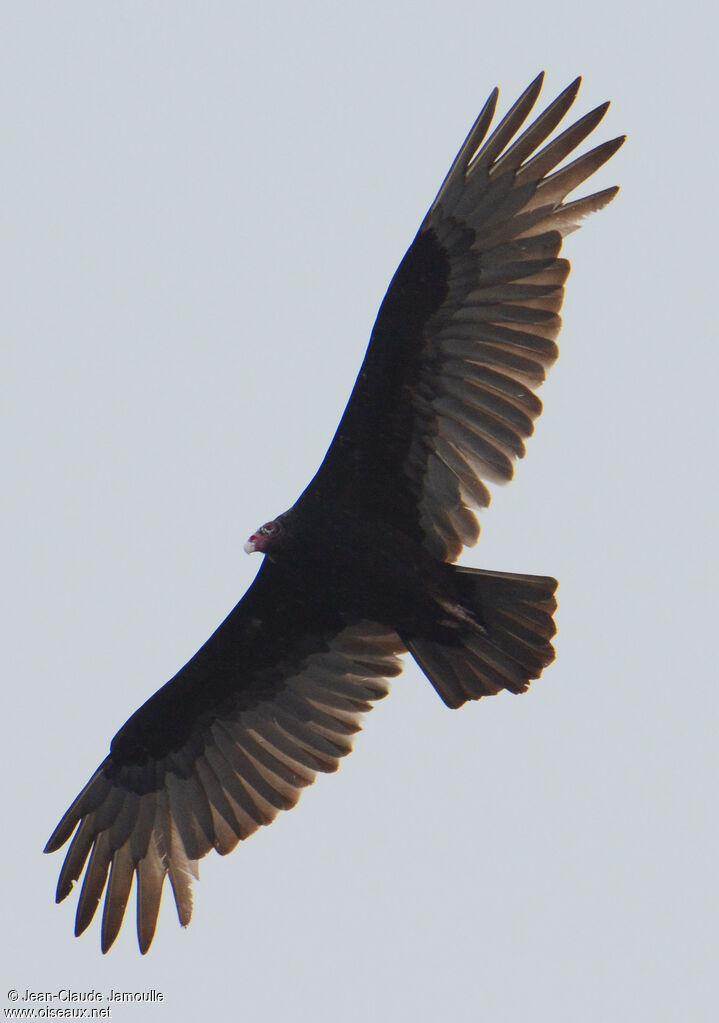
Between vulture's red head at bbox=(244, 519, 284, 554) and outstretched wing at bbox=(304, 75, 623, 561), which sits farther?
vulture's red head at bbox=(244, 519, 284, 554)

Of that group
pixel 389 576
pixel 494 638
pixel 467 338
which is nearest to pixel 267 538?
pixel 389 576

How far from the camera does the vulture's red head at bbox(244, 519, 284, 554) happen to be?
22.2 ft

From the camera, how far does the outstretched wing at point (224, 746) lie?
7.25 meters

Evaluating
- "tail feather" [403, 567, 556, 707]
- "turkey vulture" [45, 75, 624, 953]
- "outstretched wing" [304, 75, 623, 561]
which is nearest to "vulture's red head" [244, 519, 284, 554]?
"turkey vulture" [45, 75, 624, 953]

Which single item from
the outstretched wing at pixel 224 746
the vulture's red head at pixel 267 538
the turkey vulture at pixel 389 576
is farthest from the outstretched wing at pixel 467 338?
the outstretched wing at pixel 224 746

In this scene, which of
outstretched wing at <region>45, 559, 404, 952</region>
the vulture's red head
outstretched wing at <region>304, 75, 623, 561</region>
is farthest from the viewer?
outstretched wing at <region>45, 559, 404, 952</region>

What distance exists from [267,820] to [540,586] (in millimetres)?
1866

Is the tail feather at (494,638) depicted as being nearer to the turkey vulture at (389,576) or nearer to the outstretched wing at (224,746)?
the turkey vulture at (389,576)

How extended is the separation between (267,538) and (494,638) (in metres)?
1.10

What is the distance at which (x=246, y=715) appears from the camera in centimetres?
754

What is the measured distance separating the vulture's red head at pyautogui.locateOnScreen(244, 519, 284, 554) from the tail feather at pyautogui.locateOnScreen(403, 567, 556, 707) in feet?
2.68

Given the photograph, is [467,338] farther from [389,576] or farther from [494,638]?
[494,638]

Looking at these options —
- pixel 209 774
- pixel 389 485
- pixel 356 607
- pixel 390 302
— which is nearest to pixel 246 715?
pixel 209 774

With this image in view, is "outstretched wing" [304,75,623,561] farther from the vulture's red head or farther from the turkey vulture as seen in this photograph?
the vulture's red head
